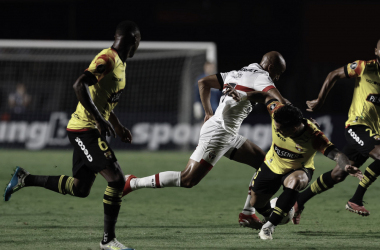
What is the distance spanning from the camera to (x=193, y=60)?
16875mm

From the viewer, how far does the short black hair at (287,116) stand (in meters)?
5.21

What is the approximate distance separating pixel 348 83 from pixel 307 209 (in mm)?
12814

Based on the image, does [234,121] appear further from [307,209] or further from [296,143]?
[307,209]

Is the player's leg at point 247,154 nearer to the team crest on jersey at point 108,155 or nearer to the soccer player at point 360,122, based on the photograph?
the soccer player at point 360,122

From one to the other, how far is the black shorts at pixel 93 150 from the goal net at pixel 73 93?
10164 millimetres

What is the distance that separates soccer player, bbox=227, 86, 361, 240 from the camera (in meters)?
5.28

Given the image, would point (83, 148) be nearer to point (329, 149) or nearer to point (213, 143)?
point (213, 143)

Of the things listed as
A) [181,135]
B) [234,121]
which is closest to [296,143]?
[234,121]

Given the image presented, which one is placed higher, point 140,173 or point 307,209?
point 307,209

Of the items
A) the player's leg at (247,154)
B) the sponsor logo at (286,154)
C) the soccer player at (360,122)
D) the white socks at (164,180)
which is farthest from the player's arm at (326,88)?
the white socks at (164,180)

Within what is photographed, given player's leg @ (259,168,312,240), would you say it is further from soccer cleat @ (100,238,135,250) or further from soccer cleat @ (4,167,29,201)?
soccer cleat @ (4,167,29,201)

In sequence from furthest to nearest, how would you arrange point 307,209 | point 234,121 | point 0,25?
point 0,25 < point 307,209 < point 234,121

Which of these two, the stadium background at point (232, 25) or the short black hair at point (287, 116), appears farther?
the stadium background at point (232, 25)

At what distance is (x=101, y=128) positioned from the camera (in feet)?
15.5
